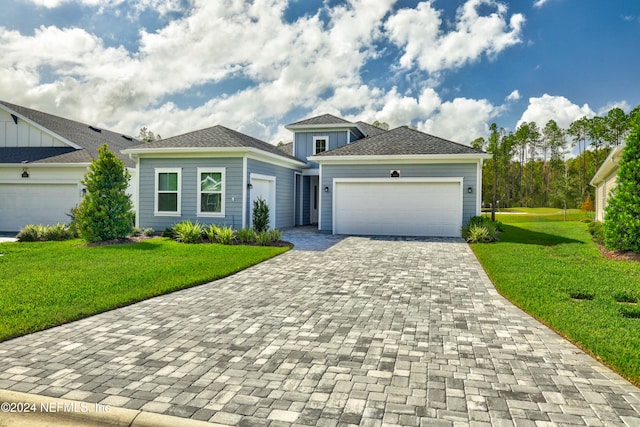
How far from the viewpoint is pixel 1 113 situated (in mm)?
18906

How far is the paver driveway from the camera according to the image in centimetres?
303

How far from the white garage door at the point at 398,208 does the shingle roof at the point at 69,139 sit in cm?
990

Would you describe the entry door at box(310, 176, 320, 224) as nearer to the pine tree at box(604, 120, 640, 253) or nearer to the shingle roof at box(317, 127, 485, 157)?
the shingle roof at box(317, 127, 485, 157)

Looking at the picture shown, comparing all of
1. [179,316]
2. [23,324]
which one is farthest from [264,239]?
[23,324]

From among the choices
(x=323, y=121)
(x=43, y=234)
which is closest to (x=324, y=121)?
(x=323, y=121)

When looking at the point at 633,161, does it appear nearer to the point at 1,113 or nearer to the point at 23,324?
the point at 23,324

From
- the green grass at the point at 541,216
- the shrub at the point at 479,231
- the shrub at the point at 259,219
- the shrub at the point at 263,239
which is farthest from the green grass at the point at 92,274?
the green grass at the point at 541,216

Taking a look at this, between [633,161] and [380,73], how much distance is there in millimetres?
11218

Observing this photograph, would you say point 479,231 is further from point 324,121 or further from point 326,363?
point 326,363

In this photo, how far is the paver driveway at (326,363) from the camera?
9.93 ft

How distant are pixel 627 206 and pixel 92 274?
1251 centimetres

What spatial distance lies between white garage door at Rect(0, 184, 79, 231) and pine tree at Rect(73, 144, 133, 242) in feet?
16.5

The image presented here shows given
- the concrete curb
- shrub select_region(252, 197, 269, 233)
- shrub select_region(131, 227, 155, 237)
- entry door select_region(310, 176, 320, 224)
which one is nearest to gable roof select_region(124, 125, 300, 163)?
shrub select_region(252, 197, 269, 233)

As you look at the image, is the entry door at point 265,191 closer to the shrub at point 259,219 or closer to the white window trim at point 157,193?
the shrub at point 259,219
